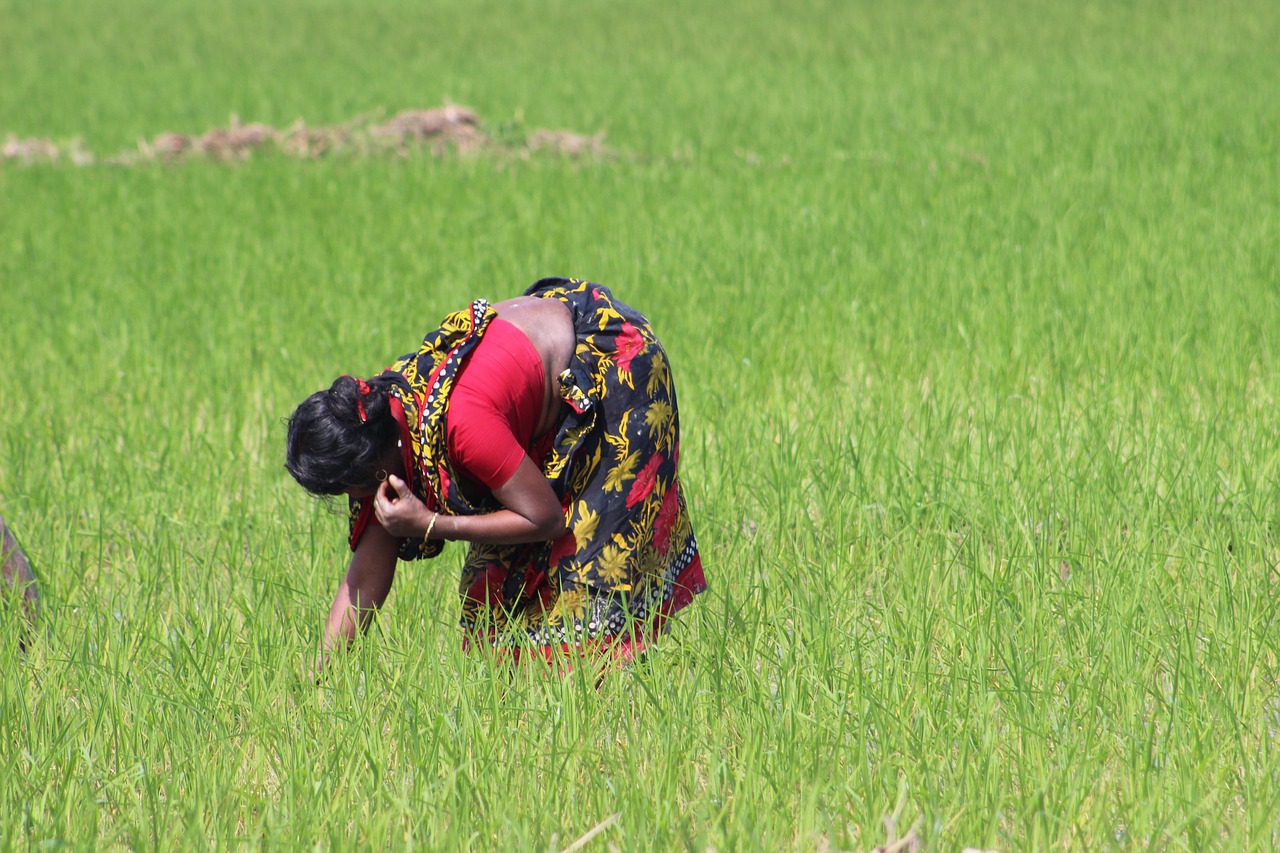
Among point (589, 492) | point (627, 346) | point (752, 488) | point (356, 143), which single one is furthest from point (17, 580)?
point (356, 143)

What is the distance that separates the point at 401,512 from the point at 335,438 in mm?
190

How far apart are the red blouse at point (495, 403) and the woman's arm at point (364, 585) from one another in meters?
0.24

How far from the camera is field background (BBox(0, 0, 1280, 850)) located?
2.01 metres

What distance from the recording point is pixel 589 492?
7.93 feet

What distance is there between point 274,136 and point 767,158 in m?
3.85

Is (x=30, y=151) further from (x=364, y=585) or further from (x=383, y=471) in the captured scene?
(x=383, y=471)

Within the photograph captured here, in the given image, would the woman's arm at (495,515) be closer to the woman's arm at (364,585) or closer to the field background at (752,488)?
the woman's arm at (364,585)

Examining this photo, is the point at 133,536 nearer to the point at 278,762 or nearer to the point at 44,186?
the point at 278,762

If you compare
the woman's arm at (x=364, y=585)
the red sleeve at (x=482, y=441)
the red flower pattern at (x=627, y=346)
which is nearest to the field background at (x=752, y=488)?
the woman's arm at (x=364, y=585)

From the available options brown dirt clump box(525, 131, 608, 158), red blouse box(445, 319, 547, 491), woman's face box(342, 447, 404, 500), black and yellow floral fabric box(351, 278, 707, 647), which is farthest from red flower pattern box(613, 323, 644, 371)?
brown dirt clump box(525, 131, 608, 158)

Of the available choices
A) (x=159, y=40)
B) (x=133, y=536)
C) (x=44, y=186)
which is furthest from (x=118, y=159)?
(x=159, y=40)

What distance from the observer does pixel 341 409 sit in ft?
6.96

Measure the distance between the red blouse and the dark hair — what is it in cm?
14

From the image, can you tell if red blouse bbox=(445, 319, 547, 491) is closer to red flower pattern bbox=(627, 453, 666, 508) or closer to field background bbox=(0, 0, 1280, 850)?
red flower pattern bbox=(627, 453, 666, 508)
